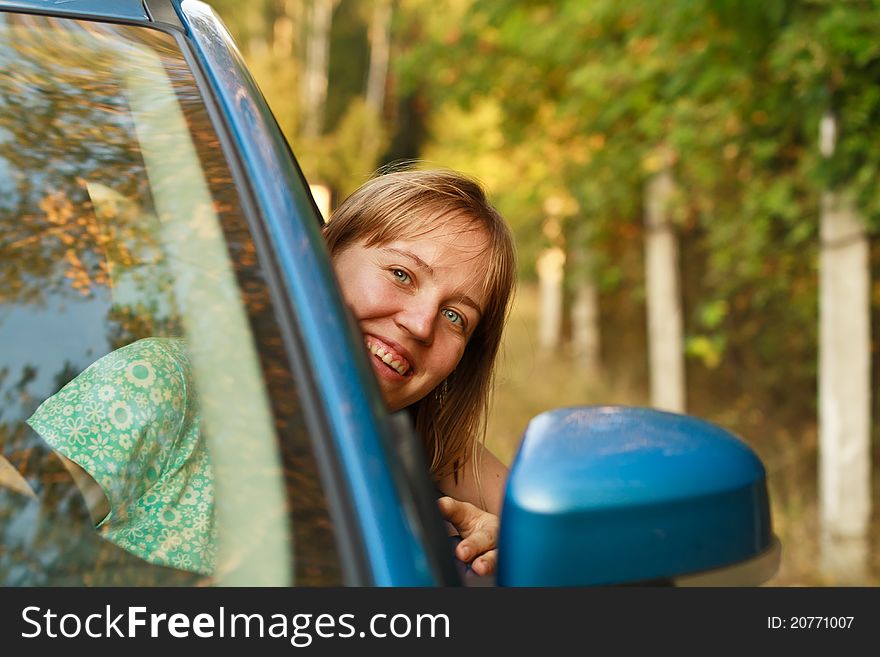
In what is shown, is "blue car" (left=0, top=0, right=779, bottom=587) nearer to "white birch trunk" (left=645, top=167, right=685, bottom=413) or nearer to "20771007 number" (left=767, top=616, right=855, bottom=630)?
"20771007 number" (left=767, top=616, right=855, bottom=630)

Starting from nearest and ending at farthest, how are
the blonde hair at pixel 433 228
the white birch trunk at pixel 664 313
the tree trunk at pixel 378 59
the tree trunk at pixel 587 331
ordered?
the blonde hair at pixel 433 228, the white birch trunk at pixel 664 313, the tree trunk at pixel 587 331, the tree trunk at pixel 378 59

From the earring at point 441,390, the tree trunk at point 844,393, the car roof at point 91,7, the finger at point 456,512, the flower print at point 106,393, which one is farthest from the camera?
the tree trunk at point 844,393

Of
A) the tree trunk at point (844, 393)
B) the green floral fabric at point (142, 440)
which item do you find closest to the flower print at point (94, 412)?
the green floral fabric at point (142, 440)

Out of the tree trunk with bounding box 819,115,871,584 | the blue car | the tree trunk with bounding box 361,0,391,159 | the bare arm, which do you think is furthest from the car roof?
the tree trunk with bounding box 361,0,391,159

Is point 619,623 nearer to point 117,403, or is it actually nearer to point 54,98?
Result: point 117,403

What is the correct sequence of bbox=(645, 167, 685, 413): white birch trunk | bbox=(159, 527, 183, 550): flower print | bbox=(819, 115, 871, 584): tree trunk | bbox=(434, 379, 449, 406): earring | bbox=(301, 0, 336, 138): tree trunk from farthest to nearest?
bbox=(301, 0, 336, 138): tree trunk → bbox=(645, 167, 685, 413): white birch trunk → bbox=(819, 115, 871, 584): tree trunk → bbox=(434, 379, 449, 406): earring → bbox=(159, 527, 183, 550): flower print

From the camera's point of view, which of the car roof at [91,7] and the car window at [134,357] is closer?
the car window at [134,357]

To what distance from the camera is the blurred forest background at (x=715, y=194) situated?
15.3 feet

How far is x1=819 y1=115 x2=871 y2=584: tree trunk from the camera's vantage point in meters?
5.34

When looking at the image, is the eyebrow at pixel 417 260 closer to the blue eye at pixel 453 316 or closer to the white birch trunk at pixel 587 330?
the blue eye at pixel 453 316

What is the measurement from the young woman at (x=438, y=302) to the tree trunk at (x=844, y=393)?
3546 millimetres

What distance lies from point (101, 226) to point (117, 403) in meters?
0.22

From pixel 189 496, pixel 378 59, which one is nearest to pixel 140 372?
pixel 189 496

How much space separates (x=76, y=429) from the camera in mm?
1196
